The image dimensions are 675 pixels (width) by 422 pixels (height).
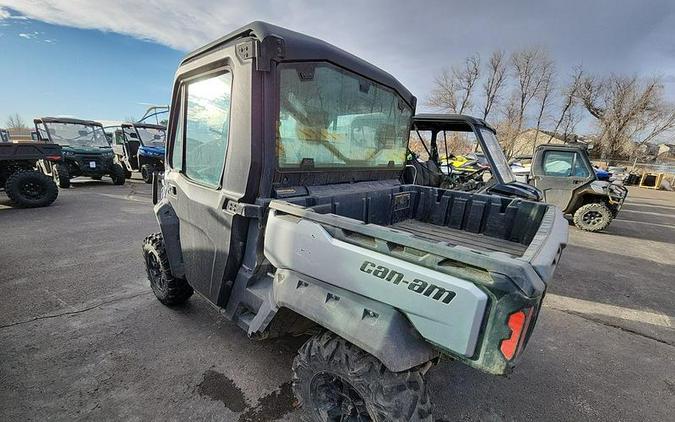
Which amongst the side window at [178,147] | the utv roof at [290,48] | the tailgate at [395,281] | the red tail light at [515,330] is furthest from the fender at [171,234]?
the red tail light at [515,330]

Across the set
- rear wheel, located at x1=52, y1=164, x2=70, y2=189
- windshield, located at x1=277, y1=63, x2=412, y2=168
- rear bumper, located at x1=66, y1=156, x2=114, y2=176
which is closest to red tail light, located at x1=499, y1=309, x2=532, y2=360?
windshield, located at x1=277, y1=63, x2=412, y2=168

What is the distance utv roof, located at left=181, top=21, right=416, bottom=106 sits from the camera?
1.78 metres

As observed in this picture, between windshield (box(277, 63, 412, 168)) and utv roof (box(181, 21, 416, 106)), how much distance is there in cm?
6

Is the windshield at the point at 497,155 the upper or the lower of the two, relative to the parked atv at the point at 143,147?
upper

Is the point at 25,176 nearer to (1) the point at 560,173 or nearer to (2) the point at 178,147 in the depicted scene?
(2) the point at 178,147

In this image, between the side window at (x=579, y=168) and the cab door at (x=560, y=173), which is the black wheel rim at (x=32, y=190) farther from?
the side window at (x=579, y=168)

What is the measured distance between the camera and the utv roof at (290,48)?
5.83 feet

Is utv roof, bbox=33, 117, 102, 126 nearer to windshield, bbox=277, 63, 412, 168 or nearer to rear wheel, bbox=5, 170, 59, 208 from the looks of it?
rear wheel, bbox=5, 170, 59, 208

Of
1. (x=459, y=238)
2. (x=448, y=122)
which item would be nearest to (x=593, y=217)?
(x=448, y=122)

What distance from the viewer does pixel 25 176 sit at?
23.6 ft

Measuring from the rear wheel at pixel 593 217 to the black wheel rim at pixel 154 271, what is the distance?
8978 millimetres

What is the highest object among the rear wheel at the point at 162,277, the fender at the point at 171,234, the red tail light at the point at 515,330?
the red tail light at the point at 515,330

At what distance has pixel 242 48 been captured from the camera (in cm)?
182

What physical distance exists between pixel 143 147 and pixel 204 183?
39.5 feet
